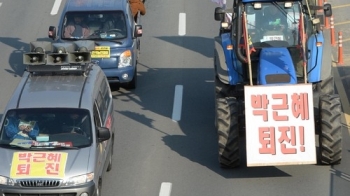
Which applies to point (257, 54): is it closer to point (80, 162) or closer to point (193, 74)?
point (80, 162)

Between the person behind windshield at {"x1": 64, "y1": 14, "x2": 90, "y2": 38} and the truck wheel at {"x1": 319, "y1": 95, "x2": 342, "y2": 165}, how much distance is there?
792cm

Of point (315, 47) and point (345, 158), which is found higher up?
point (315, 47)

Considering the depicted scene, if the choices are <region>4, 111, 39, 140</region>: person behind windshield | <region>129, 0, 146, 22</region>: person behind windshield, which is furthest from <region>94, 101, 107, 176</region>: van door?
<region>129, 0, 146, 22</region>: person behind windshield

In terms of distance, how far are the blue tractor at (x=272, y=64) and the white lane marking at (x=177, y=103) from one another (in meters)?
2.26

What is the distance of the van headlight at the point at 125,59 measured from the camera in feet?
74.9

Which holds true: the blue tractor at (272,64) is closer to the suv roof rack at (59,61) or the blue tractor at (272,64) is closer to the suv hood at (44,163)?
the suv roof rack at (59,61)

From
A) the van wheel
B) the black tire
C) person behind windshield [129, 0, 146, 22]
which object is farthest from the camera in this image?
person behind windshield [129, 0, 146, 22]

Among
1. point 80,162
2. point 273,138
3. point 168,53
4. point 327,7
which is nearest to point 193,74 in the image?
point 168,53

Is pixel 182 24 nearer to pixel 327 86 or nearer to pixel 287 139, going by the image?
pixel 327 86

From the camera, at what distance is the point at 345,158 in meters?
18.0

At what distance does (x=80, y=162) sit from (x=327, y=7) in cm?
648

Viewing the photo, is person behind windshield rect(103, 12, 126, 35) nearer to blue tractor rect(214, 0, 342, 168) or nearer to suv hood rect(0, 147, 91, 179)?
blue tractor rect(214, 0, 342, 168)

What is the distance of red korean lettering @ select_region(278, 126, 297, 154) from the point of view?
16.6m

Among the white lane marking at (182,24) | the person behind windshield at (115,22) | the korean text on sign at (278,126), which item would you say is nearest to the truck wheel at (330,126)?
the korean text on sign at (278,126)
